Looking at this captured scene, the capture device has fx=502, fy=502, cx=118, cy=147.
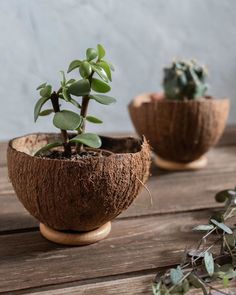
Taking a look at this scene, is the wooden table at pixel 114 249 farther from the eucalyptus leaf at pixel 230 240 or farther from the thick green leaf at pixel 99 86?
the thick green leaf at pixel 99 86

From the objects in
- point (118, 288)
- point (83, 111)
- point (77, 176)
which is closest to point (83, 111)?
point (83, 111)

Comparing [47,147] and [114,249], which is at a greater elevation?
[47,147]

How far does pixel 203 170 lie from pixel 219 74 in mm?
454

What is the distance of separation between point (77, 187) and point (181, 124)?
37 cm

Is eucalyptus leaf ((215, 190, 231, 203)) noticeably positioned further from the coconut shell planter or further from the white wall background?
the white wall background

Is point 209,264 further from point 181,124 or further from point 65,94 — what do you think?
point 181,124

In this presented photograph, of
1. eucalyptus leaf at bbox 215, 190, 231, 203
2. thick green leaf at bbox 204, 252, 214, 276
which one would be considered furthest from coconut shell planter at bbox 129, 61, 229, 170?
thick green leaf at bbox 204, 252, 214, 276

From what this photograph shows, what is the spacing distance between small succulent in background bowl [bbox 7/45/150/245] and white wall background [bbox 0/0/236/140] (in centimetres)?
51

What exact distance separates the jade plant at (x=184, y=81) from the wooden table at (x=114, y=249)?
0.60ft

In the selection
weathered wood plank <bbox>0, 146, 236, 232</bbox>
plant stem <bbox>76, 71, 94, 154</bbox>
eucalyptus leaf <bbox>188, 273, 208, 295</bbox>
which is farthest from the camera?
weathered wood plank <bbox>0, 146, 236, 232</bbox>

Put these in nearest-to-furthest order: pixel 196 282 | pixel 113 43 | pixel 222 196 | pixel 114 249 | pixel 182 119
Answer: pixel 196 282 → pixel 114 249 → pixel 222 196 → pixel 182 119 → pixel 113 43

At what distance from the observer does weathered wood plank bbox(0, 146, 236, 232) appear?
28.3 inches

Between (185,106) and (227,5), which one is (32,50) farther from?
(227,5)

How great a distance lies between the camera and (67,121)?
57 centimetres
